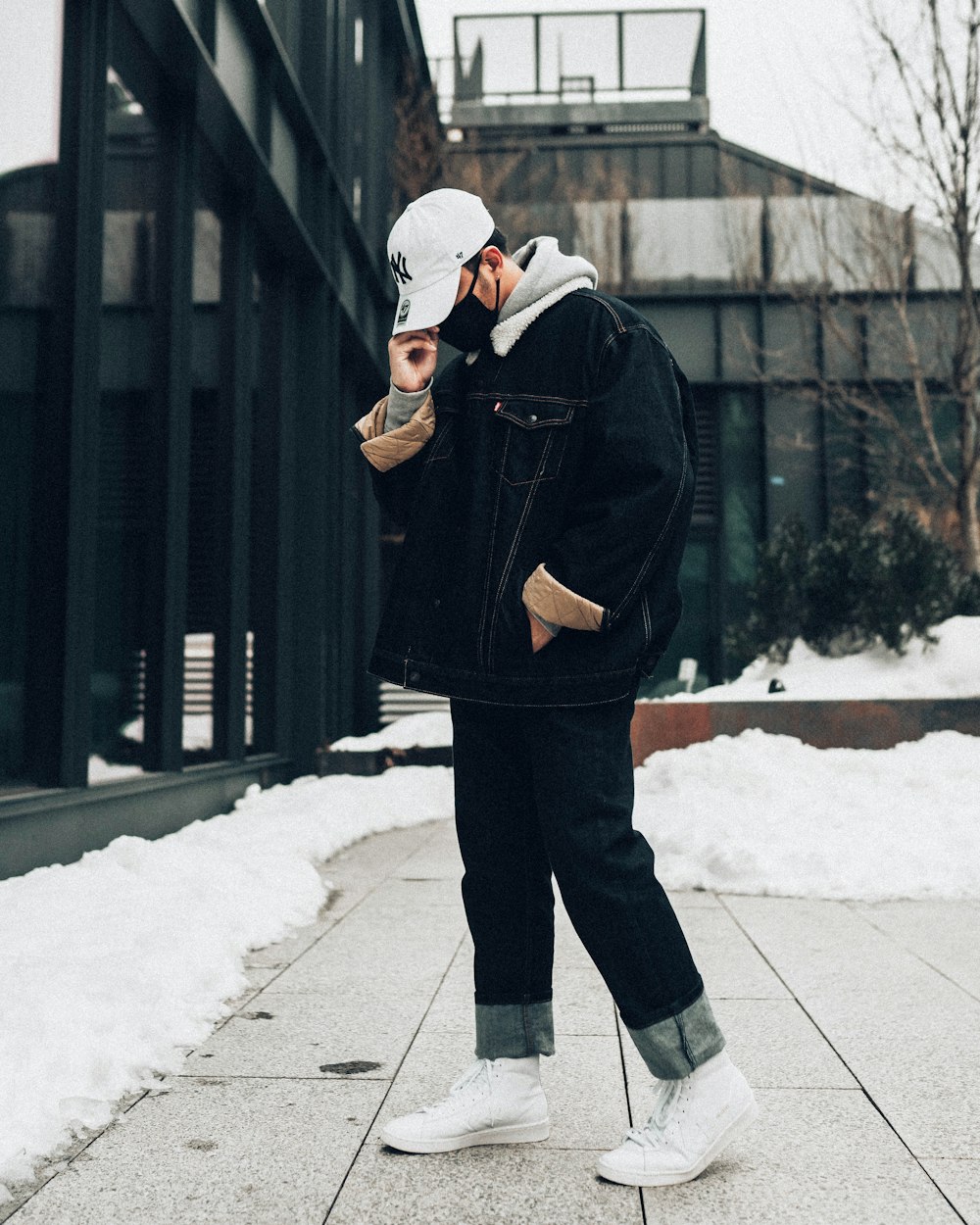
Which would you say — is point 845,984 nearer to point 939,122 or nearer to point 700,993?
point 700,993

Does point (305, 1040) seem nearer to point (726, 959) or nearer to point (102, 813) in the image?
point (726, 959)

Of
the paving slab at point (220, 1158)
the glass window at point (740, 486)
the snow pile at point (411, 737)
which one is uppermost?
the glass window at point (740, 486)

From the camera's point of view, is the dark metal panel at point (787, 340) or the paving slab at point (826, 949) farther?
the dark metal panel at point (787, 340)

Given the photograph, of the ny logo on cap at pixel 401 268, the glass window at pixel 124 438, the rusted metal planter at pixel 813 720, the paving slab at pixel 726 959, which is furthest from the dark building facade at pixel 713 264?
the ny logo on cap at pixel 401 268

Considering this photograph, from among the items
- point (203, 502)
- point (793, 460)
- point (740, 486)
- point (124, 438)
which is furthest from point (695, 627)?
point (124, 438)

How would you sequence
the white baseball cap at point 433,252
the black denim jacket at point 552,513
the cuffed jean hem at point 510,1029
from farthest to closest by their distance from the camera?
the cuffed jean hem at point 510,1029 → the white baseball cap at point 433,252 → the black denim jacket at point 552,513

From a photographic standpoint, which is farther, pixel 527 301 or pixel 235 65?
pixel 235 65

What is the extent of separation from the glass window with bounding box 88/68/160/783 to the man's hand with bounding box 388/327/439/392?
4.07 meters

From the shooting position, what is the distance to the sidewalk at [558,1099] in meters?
2.16

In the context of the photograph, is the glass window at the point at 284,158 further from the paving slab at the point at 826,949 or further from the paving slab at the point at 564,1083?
the paving slab at the point at 564,1083

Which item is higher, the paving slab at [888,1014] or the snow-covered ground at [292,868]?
the snow-covered ground at [292,868]

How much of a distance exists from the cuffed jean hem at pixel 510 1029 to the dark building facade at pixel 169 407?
295 cm

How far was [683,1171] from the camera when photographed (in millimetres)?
2246

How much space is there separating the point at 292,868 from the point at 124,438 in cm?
255
